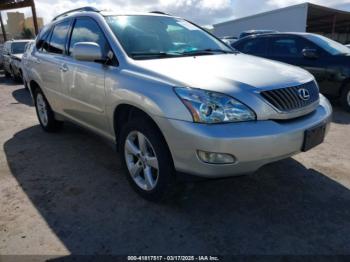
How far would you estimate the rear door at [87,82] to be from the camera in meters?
3.55

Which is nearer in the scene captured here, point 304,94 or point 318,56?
point 304,94

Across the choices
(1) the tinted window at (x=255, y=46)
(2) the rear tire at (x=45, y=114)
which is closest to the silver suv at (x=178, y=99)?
(2) the rear tire at (x=45, y=114)

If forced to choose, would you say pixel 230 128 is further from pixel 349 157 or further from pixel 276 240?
pixel 349 157

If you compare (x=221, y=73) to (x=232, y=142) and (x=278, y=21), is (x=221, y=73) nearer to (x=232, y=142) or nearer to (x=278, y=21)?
(x=232, y=142)

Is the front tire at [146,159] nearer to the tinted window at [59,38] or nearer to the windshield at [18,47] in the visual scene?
the tinted window at [59,38]

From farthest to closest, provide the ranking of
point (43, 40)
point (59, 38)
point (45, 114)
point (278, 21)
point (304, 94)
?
point (278, 21) → point (45, 114) → point (43, 40) → point (59, 38) → point (304, 94)

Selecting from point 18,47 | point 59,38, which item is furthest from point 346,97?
point 18,47

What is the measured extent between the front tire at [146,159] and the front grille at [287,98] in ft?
3.07

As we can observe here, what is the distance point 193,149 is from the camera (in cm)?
259

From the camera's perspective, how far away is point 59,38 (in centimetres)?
469

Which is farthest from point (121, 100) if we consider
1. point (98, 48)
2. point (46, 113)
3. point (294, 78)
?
point (46, 113)

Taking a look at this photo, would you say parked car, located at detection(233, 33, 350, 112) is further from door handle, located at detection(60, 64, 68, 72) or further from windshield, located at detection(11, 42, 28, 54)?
windshield, located at detection(11, 42, 28, 54)

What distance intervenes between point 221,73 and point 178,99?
20.0 inches

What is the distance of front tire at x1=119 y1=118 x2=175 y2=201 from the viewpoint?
2.87 m
